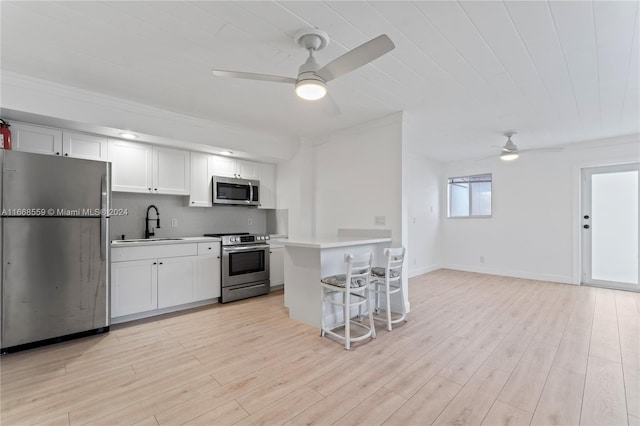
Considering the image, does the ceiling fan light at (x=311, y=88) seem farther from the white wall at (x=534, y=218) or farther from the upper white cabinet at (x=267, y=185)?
the white wall at (x=534, y=218)

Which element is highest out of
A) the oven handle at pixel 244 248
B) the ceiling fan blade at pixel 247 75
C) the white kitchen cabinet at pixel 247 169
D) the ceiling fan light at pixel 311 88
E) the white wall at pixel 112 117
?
the white wall at pixel 112 117

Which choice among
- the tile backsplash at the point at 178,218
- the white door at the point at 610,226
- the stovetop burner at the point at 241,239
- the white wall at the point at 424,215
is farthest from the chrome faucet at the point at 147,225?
the white door at the point at 610,226

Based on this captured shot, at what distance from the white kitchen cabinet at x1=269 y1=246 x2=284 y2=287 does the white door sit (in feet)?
17.2

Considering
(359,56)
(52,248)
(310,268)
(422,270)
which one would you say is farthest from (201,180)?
(422,270)

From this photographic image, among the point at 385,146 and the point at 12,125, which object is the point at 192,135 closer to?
the point at 12,125

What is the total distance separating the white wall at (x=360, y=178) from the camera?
145 inches

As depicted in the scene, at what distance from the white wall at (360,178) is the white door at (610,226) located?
3.92 metres

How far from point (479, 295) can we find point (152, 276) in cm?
456

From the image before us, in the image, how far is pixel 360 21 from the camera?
1926mm

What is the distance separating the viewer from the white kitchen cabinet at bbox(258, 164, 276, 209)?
16.6 feet

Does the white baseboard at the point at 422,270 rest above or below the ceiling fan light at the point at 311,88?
below

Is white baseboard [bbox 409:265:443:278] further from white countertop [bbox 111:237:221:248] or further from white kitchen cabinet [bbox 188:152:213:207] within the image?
white kitchen cabinet [bbox 188:152:213:207]

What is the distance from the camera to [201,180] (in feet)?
14.1

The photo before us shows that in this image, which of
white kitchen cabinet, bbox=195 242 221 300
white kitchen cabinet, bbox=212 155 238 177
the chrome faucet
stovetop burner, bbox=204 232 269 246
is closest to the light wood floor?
white kitchen cabinet, bbox=195 242 221 300
